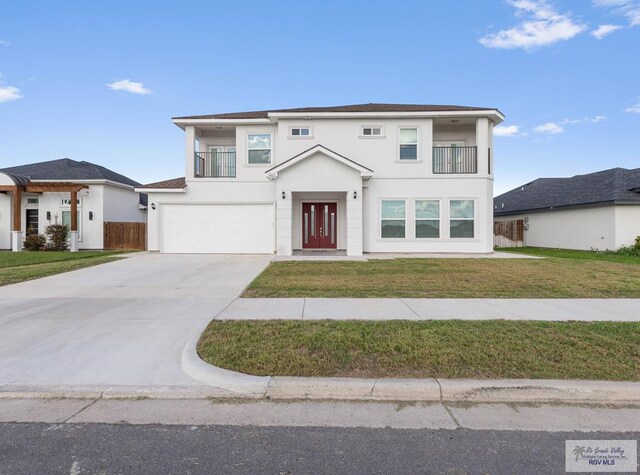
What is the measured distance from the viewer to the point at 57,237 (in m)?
19.8

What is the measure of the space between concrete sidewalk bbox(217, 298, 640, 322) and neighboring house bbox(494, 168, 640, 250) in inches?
568

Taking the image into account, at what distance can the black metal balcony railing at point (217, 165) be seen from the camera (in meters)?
18.7

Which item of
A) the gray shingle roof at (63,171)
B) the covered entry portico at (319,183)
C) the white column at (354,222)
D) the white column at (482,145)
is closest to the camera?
the covered entry portico at (319,183)

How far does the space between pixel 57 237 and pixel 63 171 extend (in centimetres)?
462

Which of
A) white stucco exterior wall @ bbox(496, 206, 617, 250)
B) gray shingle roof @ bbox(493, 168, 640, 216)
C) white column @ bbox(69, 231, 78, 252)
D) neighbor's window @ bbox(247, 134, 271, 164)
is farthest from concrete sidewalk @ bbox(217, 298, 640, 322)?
white column @ bbox(69, 231, 78, 252)

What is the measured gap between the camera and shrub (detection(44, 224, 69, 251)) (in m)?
19.8

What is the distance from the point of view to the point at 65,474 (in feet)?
9.03

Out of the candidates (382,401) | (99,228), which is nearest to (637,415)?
(382,401)

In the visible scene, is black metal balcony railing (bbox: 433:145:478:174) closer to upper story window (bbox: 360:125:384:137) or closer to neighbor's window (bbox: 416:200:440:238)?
neighbor's window (bbox: 416:200:440:238)

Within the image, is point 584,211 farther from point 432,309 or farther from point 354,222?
point 432,309

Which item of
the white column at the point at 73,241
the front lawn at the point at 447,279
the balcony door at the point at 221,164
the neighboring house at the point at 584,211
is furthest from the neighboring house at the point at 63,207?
the neighboring house at the point at 584,211

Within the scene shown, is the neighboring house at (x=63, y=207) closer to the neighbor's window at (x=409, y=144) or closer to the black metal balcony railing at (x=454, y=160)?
the neighbor's window at (x=409, y=144)

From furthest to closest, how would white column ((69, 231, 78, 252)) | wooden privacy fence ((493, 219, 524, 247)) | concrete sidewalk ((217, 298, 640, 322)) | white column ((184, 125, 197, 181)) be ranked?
wooden privacy fence ((493, 219, 524, 247)) → white column ((69, 231, 78, 252)) → white column ((184, 125, 197, 181)) → concrete sidewalk ((217, 298, 640, 322))

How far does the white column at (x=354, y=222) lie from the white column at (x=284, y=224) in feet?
8.26
